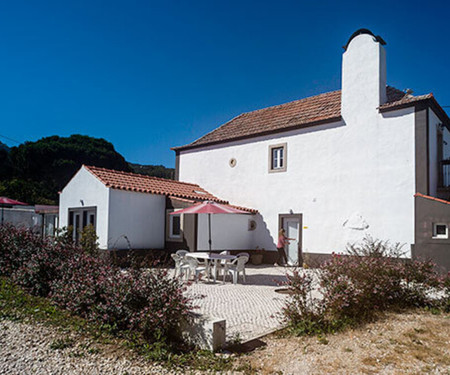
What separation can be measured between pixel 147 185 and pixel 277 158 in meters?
5.97

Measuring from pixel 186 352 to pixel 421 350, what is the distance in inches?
119

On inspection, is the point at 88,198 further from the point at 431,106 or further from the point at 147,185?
the point at 431,106

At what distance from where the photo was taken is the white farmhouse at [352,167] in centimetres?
1322

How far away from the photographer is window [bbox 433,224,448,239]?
1242 cm

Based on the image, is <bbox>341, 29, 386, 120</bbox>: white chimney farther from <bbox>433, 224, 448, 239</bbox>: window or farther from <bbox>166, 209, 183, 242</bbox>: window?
<bbox>166, 209, 183, 242</bbox>: window

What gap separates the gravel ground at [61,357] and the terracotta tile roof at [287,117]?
12.7m

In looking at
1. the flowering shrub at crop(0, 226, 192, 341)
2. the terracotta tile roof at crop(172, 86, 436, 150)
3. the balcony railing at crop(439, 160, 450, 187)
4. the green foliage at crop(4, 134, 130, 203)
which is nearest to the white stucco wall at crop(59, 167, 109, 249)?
the flowering shrub at crop(0, 226, 192, 341)

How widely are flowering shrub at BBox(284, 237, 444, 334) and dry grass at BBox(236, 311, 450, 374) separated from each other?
0.43 metres

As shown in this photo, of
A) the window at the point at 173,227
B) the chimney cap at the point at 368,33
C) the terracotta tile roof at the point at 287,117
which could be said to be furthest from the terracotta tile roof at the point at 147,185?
the chimney cap at the point at 368,33

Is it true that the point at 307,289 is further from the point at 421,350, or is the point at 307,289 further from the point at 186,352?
the point at 186,352

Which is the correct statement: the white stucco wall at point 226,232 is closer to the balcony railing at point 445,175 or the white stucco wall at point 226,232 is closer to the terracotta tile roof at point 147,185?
the terracotta tile roof at point 147,185

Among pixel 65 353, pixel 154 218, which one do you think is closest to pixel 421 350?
pixel 65 353

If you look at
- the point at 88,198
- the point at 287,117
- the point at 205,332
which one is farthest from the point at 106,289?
the point at 287,117

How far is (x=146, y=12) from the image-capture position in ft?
41.3
